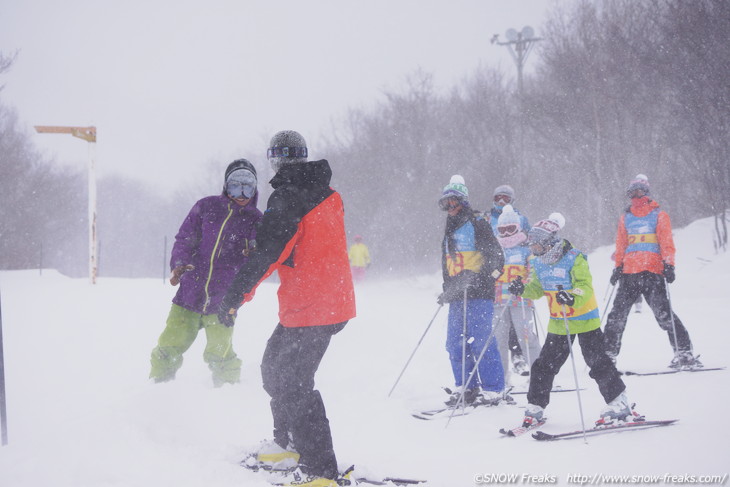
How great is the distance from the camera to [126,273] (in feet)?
199

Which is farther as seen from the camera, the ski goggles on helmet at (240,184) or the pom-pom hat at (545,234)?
the ski goggles on helmet at (240,184)

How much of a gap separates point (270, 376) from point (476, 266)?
8.33ft

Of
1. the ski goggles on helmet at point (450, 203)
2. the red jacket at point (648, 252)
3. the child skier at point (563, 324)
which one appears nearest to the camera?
the child skier at point (563, 324)

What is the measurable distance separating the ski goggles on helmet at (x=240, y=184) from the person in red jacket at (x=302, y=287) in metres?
1.47

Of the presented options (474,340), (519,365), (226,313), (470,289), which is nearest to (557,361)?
(474,340)

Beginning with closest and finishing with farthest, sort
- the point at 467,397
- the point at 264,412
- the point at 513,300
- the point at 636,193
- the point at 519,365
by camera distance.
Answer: the point at 264,412, the point at 467,397, the point at 513,300, the point at 636,193, the point at 519,365

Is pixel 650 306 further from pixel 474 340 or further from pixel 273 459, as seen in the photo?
pixel 273 459

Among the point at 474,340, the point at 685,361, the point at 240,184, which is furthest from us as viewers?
the point at 685,361

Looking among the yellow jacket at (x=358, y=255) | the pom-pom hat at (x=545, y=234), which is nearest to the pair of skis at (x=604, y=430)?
the pom-pom hat at (x=545, y=234)

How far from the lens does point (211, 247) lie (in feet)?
14.7

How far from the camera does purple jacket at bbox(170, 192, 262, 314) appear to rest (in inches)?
174

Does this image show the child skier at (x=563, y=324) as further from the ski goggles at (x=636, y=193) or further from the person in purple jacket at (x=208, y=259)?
the person in purple jacket at (x=208, y=259)

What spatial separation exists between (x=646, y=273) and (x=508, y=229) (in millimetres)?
1638

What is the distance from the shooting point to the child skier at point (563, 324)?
3.88 m
